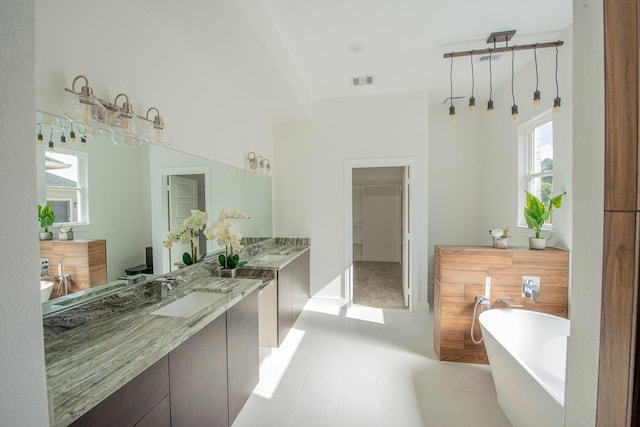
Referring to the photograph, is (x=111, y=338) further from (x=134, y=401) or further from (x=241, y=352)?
(x=241, y=352)

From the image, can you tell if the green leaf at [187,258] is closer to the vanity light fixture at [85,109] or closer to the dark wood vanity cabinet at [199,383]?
the dark wood vanity cabinet at [199,383]

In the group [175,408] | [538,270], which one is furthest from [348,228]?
[175,408]

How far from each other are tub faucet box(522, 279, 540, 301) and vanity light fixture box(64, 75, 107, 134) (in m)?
3.32

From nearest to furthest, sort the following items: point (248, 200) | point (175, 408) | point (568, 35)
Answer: point (175, 408) < point (568, 35) < point (248, 200)

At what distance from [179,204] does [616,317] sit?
2.28 meters

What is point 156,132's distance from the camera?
161cm

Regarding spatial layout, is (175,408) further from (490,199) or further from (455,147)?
(455,147)

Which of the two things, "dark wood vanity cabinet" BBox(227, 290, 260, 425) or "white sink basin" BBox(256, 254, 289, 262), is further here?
"white sink basin" BBox(256, 254, 289, 262)

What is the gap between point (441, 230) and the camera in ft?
13.6

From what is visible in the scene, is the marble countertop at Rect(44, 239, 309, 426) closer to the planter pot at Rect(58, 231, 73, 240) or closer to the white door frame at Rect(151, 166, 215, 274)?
the white door frame at Rect(151, 166, 215, 274)

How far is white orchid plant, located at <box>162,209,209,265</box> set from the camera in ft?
6.09

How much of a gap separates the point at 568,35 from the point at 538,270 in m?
2.12

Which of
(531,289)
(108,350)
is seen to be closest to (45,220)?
(108,350)

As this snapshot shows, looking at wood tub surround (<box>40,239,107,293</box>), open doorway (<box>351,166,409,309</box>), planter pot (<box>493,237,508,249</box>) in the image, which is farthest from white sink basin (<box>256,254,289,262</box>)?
open doorway (<box>351,166,409,309</box>)
